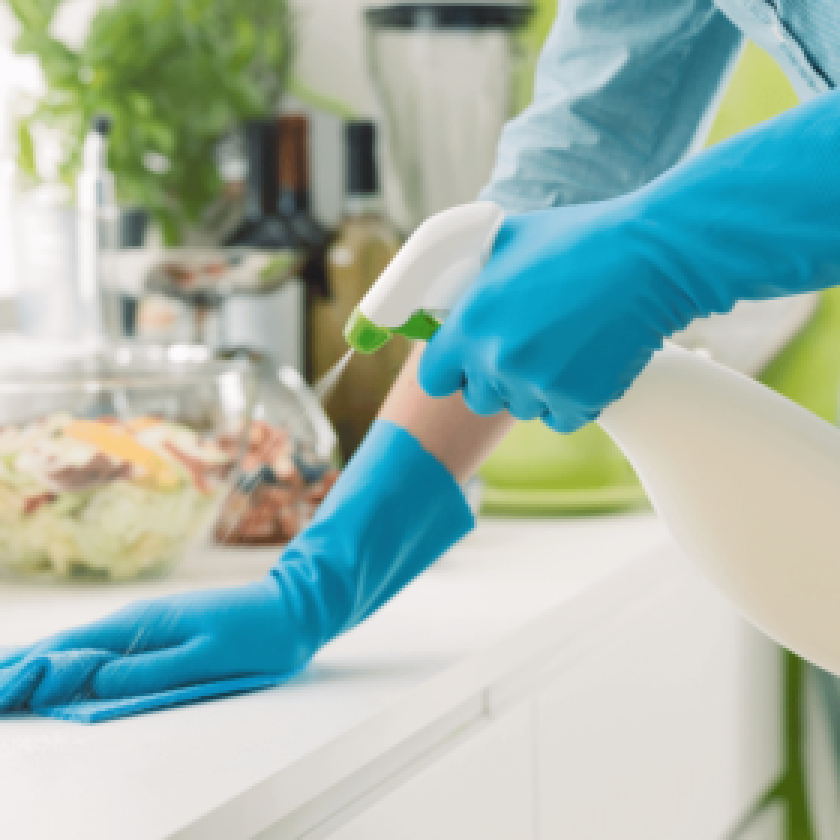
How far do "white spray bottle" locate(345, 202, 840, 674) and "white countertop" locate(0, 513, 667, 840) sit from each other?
16 cm

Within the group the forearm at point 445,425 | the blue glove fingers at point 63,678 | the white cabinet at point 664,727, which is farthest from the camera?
the white cabinet at point 664,727

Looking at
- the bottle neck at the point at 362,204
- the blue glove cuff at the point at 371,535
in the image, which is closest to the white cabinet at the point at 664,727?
the blue glove cuff at the point at 371,535

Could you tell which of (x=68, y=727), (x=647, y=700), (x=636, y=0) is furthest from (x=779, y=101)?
(x=68, y=727)

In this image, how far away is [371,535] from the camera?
610 mm

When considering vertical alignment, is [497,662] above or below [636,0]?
below

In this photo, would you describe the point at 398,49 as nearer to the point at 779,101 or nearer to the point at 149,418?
the point at 779,101

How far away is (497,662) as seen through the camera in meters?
0.63

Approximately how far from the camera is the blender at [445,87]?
113cm

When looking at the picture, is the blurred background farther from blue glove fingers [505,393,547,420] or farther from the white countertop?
blue glove fingers [505,393,547,420]

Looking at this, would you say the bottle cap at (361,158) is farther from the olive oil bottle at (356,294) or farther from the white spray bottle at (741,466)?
the white spray bottle at (741,466)

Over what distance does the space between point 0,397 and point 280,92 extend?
2.21ft

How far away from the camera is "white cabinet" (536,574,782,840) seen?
74cm

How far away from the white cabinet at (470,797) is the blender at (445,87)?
2.07ft

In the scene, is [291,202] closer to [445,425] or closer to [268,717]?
[445,425]
